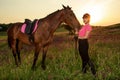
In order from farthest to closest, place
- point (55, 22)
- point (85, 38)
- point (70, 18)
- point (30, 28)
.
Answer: point (30, 28), point (55, 22), point (70, 18), point (85, 38)

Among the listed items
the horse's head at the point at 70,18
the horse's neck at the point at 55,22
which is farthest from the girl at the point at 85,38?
the horse's neck at the point at 55,22

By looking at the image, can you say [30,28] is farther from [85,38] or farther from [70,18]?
[85,38]

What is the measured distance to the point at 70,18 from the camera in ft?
30.8

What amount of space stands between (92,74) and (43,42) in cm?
266

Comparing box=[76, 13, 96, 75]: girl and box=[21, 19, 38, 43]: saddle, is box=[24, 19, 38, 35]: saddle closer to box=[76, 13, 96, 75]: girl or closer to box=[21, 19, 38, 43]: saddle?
box=[21, 19, 38, 43]: saddle

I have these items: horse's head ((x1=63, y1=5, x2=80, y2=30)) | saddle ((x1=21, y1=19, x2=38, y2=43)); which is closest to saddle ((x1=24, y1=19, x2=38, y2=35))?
saddle ((x1=21, y1=19, x2=38, y2=43))

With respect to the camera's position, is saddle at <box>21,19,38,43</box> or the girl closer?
the girl

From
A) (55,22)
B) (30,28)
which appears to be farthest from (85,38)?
(30,28)

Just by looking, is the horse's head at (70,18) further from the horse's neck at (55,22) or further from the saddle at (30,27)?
the saddle at (30,27)

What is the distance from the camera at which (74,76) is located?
7.84 meters

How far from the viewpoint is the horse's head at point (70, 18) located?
30.4 ft

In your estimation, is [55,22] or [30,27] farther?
[30,27]

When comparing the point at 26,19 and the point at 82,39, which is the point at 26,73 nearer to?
the point at 82,39

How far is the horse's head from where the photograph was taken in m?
9.27
